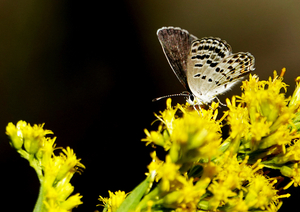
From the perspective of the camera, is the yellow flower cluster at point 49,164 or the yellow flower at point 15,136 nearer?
the yellow flower cluster at point 49,164

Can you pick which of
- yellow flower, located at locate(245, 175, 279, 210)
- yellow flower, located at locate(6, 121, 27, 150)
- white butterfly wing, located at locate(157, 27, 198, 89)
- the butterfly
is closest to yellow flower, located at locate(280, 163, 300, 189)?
yellow flower, located at locate(245, 175, 279, 210)

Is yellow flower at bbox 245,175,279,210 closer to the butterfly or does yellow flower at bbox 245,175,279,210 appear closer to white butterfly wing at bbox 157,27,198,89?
the butterfly

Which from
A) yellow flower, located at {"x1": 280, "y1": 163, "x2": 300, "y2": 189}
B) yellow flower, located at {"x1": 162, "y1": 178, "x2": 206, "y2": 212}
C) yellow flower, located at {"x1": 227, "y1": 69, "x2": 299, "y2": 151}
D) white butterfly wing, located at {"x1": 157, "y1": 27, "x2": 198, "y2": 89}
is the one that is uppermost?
white butterfly wing, located at {"x1": 157, "y1": 27, "x2": 198, "y2": 89}

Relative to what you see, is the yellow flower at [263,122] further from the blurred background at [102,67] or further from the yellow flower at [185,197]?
the blurred background at [102,67]

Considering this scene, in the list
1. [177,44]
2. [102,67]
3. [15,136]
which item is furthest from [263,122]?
[102,67]

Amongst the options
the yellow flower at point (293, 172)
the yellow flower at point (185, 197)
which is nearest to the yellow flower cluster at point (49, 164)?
the yellow flower at point (185, 197)

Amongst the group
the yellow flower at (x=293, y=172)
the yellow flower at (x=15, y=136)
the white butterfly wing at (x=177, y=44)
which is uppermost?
the white butterfly wing at (x=177, y=44)

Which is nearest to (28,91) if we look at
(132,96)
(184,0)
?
(132,96)
